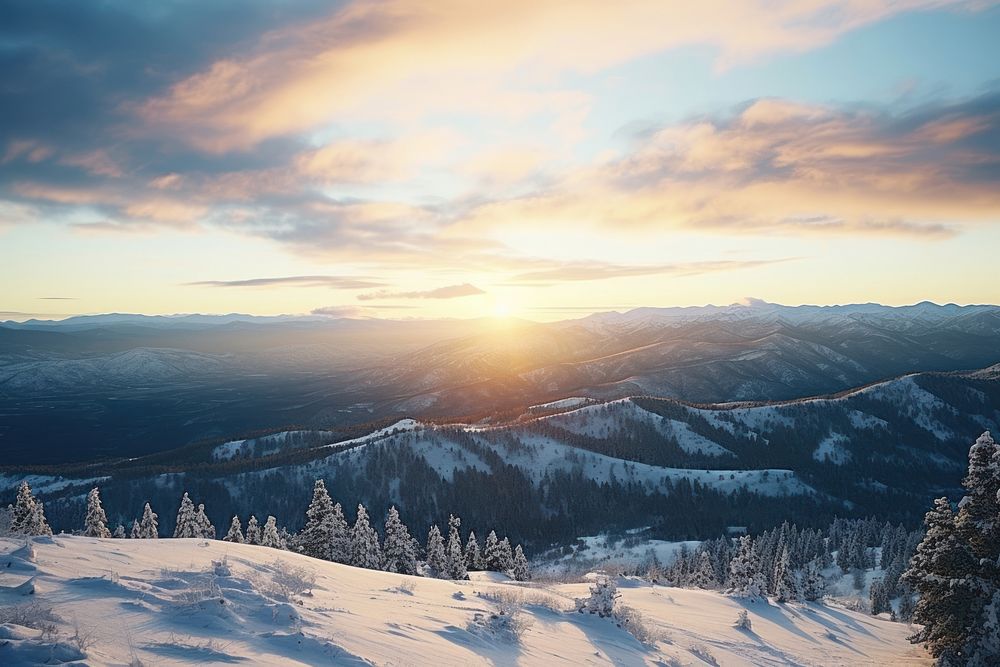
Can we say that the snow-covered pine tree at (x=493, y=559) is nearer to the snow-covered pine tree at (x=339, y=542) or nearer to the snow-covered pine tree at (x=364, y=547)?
the snow-covered pine tree at (x=364, y=547)

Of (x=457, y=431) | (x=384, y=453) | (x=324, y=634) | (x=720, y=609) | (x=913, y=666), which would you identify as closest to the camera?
(x=324, y=634)

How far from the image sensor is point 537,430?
196 m

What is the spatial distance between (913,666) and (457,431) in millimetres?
167361

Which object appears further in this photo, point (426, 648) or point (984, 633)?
point (984, 633)

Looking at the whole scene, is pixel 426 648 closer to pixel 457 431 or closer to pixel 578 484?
pixel 578 484

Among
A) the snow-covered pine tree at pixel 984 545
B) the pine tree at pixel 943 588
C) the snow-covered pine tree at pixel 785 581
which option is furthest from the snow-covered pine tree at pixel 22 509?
the snow-covered pine tree at pixel 984 545

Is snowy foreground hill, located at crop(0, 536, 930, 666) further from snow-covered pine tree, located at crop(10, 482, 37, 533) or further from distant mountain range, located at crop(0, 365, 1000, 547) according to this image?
distant mountain range, located at crop(0, 365, 1000, 547)

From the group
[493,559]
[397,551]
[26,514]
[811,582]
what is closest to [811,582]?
[811,582]

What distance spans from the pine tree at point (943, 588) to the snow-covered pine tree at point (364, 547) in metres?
44.1

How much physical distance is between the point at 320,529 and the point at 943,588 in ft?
157

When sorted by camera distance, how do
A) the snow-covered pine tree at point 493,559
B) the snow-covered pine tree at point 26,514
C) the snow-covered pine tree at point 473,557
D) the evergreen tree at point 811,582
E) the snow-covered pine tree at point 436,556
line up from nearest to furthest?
1. the evergreen tree at point 811,582
2. the snow-covered pine tree at point 26,514
3. the snow-covered pine tree at point 436,556
4. the snow-covered pine tree at point 493,559
5. the snow-covered pine tree at point 473,557

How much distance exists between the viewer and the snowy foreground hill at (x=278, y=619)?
892cm

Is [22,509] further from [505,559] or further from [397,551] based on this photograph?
[505,559]

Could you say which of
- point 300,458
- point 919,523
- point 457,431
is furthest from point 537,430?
point 919,523
